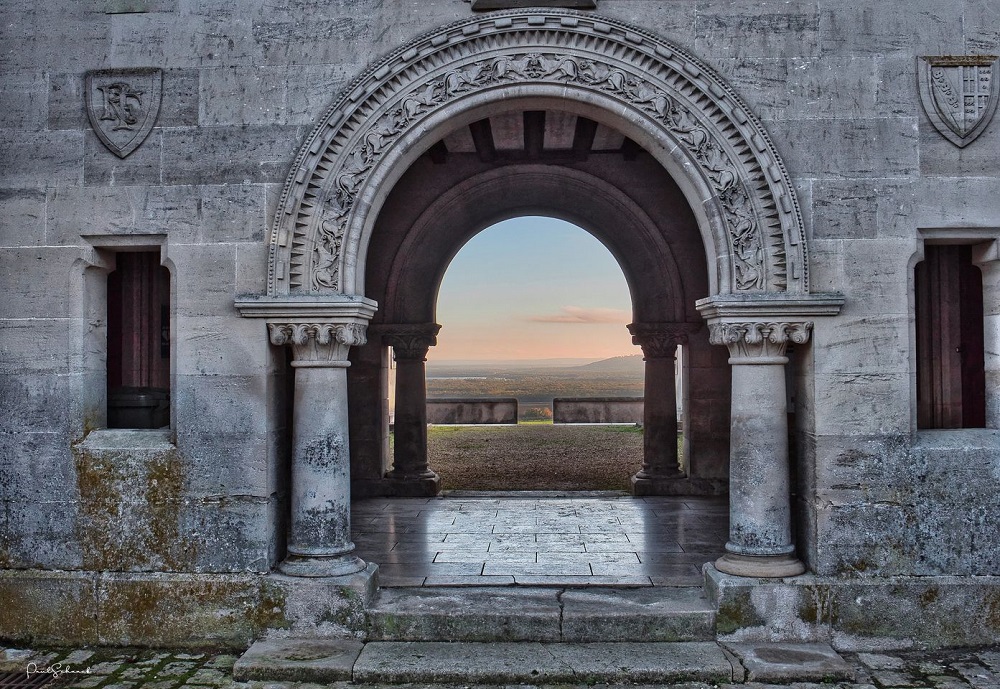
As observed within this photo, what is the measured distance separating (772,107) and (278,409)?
354 centimetres

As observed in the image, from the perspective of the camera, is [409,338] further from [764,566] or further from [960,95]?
[960,95]

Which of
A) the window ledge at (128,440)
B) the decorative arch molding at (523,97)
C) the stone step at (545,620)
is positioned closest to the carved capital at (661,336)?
the decorative arch molding at (523,97)

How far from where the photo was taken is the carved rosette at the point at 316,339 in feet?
15.1

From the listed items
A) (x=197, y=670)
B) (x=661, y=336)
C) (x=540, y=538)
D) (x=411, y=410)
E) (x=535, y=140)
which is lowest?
(x=197, y=670)

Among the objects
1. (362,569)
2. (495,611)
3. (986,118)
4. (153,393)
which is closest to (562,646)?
(495,611)

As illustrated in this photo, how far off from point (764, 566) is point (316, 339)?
2.98 meters

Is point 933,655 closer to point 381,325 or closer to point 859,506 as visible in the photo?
point 859,506

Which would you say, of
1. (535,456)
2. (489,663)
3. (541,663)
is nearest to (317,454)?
(489,663)

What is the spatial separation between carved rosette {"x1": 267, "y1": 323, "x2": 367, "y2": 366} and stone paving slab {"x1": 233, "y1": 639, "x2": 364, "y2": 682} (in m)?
1.64

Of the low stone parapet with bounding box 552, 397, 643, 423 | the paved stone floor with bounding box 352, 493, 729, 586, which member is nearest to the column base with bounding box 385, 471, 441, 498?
the paved stone floor with bounding box 352, 493, 729, 586

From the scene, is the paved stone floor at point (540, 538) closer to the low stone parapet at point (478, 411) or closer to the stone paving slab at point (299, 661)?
the stone paving slab at point (299, 661)

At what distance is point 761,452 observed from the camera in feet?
15.2

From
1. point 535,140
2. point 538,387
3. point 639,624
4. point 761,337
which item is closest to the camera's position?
point 639,624

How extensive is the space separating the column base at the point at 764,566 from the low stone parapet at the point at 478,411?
39.9 ft
